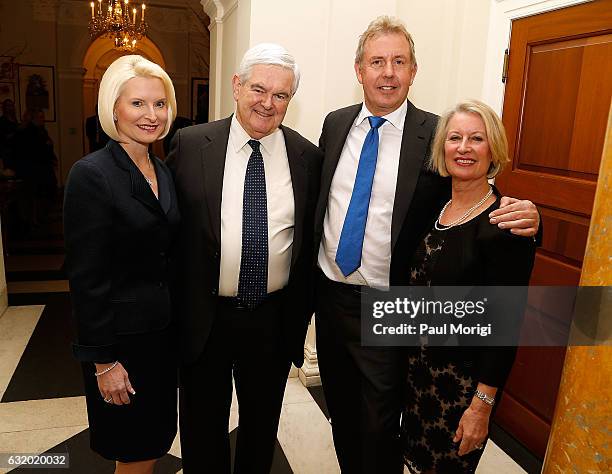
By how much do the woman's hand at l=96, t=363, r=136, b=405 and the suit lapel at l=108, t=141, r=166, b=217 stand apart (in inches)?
20.7

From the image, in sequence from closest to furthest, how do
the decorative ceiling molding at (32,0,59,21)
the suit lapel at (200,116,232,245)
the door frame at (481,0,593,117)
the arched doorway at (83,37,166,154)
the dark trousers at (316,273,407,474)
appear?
the suit lapel at (200,116,232,245)
the dark trousers at (316,273,407,474)
the door frame at (481,0,593,117)
the decorative ceiling molding at (32,0,59,21)
the arched doorway at (83,37,166,154)

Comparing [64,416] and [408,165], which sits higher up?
[408,165]

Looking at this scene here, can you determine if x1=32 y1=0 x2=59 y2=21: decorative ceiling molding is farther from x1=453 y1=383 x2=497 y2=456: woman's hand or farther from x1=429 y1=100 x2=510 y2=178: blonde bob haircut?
x1=453 y1=383 x2=497 y2=456: woman's hand

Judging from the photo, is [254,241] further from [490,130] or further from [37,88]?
[37,88]

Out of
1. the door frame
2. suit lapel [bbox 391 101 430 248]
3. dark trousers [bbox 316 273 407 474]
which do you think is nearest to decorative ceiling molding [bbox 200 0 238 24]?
the door frame

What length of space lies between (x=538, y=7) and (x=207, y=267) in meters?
2.12

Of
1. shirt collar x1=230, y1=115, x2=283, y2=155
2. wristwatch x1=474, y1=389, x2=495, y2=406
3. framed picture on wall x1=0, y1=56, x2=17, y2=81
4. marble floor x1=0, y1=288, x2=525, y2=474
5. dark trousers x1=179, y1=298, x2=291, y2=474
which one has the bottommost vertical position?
marble floor x1=0, y1=288, x2=525, y2=474

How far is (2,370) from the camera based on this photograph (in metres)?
3.42

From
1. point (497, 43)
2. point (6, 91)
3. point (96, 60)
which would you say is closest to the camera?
point (497, 43)

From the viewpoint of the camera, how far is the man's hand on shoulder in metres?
1.49

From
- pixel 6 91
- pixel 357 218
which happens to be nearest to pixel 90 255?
pixel 357 218

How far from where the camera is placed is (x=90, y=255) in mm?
1555

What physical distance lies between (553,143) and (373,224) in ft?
3.97

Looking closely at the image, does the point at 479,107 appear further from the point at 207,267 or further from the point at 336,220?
the point at 207,267
